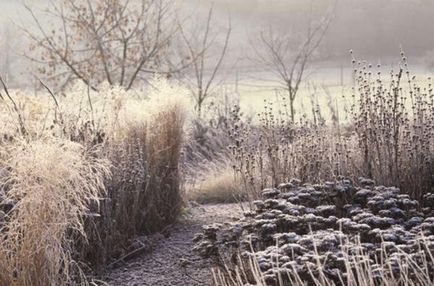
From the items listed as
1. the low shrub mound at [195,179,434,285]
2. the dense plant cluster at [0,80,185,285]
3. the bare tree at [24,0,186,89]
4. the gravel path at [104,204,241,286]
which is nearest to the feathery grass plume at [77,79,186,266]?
the dense plant cluster at [0,80,185,285]

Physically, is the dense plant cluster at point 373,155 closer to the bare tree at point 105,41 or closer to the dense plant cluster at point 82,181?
the dense plant cluster at point 82,181

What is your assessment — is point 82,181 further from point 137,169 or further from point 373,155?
point 373,155

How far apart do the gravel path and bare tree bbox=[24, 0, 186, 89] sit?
7271mm

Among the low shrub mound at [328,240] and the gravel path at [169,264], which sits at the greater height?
the low shrub mound at [328,240]

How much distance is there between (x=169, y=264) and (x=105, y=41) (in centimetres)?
882

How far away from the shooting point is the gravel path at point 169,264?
15.4 feet

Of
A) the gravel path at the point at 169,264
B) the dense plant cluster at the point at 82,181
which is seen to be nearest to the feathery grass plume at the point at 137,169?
the dense plant cluster at the point at 82,181

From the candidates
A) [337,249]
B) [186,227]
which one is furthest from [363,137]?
[337,249]

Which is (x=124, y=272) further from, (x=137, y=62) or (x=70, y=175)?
(x=137, y=62)

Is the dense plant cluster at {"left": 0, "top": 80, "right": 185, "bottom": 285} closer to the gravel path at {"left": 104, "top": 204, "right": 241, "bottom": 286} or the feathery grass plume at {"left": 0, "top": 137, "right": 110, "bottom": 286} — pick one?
the feathery grass plume at {"left": 0, "top": 137, "right": 110, "bottom": 286}

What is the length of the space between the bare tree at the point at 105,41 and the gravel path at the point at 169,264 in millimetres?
7271

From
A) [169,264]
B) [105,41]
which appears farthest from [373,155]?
[105,41]

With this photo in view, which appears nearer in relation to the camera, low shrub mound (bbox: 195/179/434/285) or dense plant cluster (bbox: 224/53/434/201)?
low shrub mound (bbox: 195/179/434/285)

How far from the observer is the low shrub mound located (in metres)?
3.36
